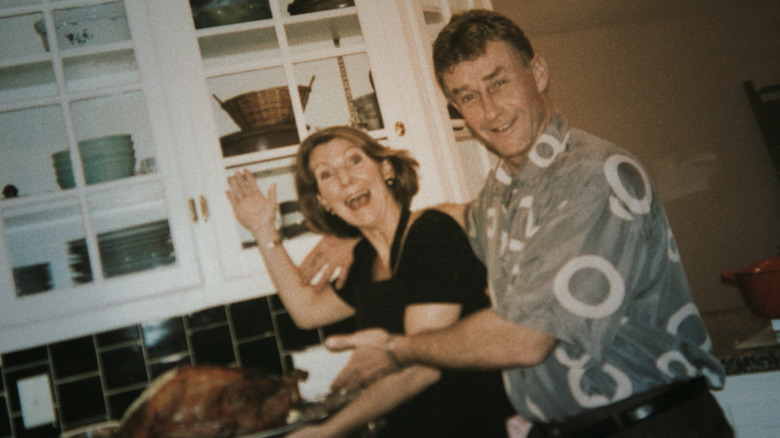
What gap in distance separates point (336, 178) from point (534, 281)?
22.3 inches

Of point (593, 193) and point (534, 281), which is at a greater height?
point (593, 193)

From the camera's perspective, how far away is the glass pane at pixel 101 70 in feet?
5.18

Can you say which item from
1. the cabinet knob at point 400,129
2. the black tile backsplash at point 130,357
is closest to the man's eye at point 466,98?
the cabinet knob at point 400,129

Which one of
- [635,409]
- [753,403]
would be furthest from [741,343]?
[635,409]

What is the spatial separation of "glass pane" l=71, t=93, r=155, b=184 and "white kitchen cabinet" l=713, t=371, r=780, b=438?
1.56 m

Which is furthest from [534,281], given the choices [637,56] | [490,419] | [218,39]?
[637,56]

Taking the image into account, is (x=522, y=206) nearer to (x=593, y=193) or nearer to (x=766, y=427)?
(x=593, y=193)

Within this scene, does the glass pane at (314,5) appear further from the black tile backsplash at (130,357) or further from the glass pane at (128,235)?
the black tile backsplash at (130,357)

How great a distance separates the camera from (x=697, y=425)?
1.16 meters

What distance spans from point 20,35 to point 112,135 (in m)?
0.42

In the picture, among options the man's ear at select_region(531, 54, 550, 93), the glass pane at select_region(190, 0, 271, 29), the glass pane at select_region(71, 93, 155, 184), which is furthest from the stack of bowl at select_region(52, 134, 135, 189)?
the man's ear at select_region(531, 54, 550, 93)

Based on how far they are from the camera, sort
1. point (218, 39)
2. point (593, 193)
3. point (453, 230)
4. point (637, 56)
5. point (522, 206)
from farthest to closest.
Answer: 1. point (637, 56)
2. point (218, 39)
3. point (453, 230)
4. point (522, 206)
5. point (593, 193)

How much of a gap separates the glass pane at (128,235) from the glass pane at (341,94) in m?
0.47

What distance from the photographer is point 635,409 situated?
45.8 inches
